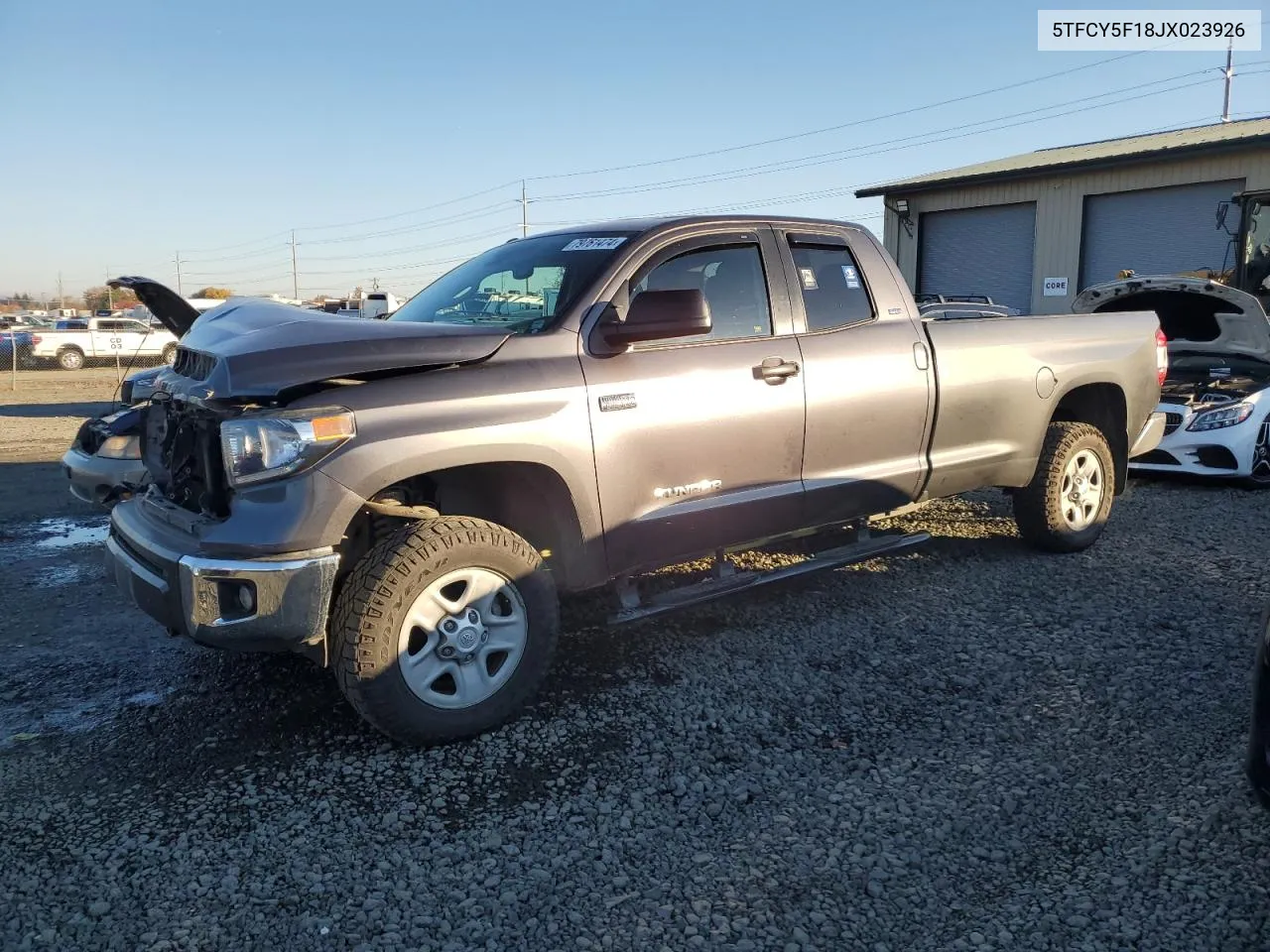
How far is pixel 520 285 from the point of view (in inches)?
171

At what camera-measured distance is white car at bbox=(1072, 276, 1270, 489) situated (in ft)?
25.4

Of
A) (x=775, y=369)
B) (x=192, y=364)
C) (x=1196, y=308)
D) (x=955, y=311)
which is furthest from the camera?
(x=955, y=311)

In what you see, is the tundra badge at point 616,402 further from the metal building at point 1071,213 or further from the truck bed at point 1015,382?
the metal building at point 1071,213

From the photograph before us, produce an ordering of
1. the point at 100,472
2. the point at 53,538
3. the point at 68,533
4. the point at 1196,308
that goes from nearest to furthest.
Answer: the point at 100,472
the point at 53,538
the point at 68,533
the point at 1196,308

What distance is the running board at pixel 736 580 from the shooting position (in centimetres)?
407

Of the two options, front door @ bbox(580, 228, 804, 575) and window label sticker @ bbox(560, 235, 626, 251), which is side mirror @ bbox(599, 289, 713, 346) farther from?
window label sticker @ bbox(560, 235, 626, 251)

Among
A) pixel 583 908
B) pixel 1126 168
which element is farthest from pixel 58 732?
pixel 1126 168

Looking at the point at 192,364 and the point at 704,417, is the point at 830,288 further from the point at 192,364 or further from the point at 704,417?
the point at 192,364

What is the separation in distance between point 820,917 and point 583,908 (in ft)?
2.08

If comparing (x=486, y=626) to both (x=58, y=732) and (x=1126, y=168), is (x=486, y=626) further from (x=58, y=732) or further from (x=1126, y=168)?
(x=1126, y=168)

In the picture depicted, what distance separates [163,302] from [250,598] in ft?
7.56

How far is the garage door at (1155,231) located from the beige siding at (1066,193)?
20 cm

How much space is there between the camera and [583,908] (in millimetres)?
2631

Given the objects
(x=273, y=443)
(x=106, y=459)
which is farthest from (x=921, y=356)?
(x=106, y=459)
